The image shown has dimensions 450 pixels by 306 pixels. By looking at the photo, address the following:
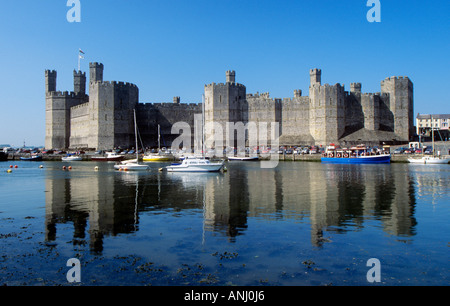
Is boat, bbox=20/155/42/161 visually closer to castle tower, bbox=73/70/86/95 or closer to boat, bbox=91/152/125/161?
boat, bbox=91/152/125/161

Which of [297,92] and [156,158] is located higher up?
[297,92]

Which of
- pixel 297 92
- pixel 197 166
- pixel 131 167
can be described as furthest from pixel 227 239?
pixel 297 92

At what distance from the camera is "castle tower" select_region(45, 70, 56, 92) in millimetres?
62625

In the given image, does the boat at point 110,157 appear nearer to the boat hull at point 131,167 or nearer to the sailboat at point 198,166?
the boat hull at point 131,167

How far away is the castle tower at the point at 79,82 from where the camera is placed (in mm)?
62287

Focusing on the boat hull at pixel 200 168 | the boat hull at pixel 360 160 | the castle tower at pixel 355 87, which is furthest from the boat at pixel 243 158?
the boat hull at pixel 200 168

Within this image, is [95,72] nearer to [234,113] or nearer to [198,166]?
[234,113]

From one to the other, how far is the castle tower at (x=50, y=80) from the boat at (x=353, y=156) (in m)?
43.9

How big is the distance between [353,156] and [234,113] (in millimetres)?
16915

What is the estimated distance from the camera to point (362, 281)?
6.22 meters

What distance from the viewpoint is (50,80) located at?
62.7 metres

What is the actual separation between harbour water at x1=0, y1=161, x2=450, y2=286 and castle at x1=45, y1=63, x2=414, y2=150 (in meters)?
34.8
